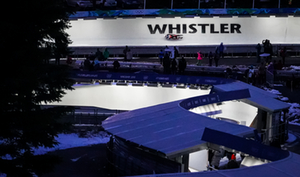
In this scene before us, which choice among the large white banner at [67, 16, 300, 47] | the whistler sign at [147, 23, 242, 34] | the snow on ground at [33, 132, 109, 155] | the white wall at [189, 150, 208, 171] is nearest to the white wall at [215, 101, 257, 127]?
the white wall at [189, 150, 208, 171]

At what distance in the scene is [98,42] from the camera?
37.5m

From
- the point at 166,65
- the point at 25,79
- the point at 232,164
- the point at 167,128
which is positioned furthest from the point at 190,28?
the point at 25,79

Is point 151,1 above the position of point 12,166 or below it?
above

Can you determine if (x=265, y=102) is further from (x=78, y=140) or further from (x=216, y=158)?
(x=78, y=140)

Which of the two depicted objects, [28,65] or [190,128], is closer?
[28,65]

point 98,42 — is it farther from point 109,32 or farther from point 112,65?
point 112,65

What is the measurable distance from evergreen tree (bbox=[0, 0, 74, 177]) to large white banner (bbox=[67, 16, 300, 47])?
23.5 meters

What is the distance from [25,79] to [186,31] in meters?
26.2

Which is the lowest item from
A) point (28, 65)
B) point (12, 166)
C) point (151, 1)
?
point (12, 166)

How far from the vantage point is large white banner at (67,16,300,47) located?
37281 mm

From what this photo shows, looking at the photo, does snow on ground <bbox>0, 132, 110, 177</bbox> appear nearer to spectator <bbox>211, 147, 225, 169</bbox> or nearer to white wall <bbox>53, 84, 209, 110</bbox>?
white wall <bbox>53, 84, 209, 110</bbox>

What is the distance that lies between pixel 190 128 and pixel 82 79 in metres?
12.6

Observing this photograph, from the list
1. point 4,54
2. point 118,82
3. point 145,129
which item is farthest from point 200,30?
point 4,54

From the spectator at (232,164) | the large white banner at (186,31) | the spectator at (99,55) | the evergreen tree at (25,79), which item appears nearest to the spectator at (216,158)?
the spectator at (232,164)
